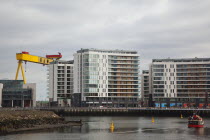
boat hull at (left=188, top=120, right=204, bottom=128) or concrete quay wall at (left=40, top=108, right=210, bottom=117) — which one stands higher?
concrete quay wall at (left=40, top=108, right=210, bottom=117)

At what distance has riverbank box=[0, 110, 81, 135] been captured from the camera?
8458 cm

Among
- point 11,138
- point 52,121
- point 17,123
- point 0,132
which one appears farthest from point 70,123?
point 11,138

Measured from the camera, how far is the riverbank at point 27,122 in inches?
3330

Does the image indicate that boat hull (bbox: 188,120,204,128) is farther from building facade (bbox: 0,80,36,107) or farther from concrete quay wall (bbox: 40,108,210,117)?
building facade (bbox: 0,80,36,107)

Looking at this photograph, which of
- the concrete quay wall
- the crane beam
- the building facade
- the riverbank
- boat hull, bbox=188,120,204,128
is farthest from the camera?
the building facade

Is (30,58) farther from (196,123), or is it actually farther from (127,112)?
(196,123)

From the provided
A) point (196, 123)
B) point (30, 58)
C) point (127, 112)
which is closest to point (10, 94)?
point (30, 58)

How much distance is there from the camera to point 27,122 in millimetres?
91312

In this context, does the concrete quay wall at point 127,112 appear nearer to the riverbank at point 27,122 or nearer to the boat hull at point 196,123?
the riverbank at point 27,122

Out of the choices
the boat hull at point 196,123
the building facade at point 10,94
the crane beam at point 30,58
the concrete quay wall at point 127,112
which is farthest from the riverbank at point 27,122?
the building facade at point 10,94

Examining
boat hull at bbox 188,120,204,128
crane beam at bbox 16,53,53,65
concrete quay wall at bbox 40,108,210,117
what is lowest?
boat hull at bbox 188,120,204,128

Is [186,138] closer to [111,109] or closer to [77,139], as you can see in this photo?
[77,139]

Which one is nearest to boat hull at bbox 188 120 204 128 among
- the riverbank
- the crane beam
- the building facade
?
the riverbank

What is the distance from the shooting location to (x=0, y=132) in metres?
80.9
